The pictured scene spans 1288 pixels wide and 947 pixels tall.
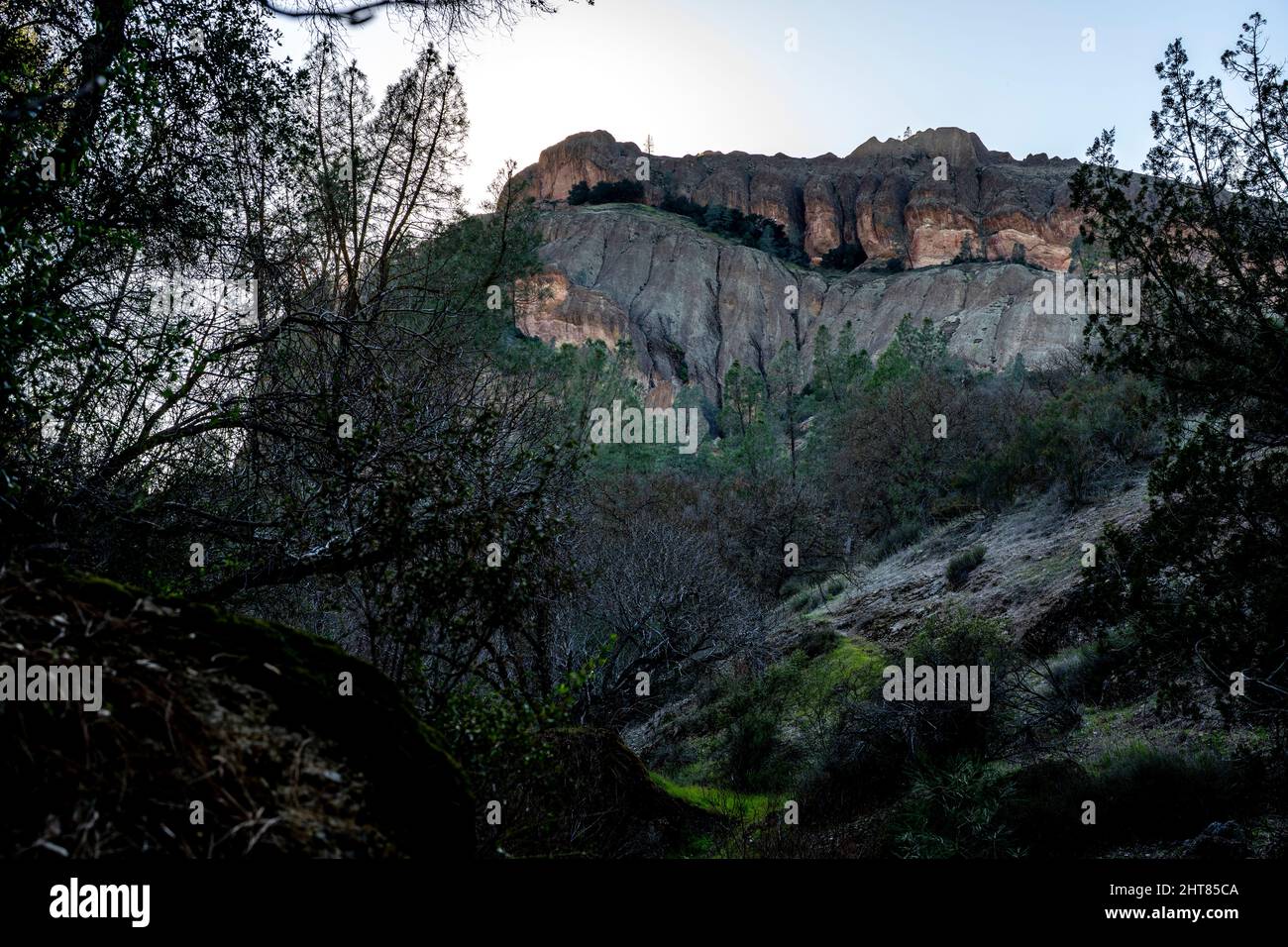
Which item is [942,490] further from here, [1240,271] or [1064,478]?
[1240,271]

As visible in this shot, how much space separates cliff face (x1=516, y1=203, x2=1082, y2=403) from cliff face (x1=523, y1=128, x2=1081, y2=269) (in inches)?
251

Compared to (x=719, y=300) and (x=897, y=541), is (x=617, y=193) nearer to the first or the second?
(x=719, y=300)

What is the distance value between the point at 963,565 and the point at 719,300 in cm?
6227

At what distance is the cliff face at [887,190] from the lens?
7612 cm

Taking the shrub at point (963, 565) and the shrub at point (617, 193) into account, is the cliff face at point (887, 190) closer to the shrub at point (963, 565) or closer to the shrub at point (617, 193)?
the shrub at point (617, 193)

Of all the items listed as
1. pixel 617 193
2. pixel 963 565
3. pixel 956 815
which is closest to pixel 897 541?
pixel 963 565

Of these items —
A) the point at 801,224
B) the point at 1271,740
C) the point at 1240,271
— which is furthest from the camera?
the point at 801,224

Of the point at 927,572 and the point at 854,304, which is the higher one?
the point at 854,304

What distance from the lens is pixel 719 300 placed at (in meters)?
73.4

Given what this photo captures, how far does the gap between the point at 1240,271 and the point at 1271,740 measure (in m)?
3.91

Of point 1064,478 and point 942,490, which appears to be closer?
point 1064,478

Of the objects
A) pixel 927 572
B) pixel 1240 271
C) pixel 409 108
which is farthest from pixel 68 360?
pixel 927 572

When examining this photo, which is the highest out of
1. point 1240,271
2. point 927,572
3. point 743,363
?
point 743,363

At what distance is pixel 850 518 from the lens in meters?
21.7
